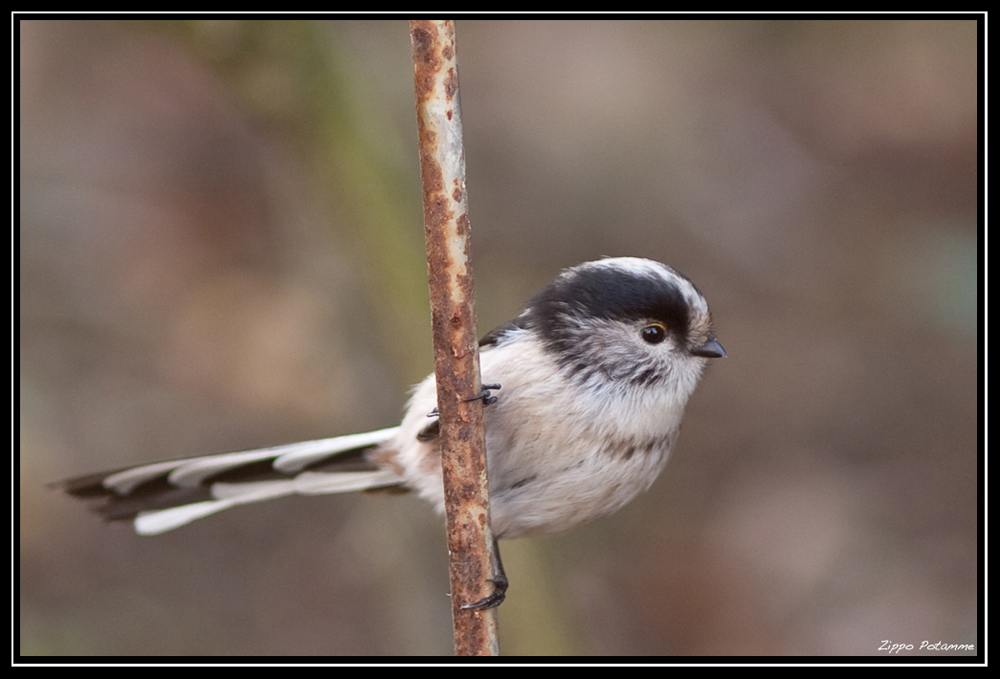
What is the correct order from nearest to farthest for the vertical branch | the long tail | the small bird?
the vertical branch → the small bird → the long tail

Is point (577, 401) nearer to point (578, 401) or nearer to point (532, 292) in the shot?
point (578, 401)

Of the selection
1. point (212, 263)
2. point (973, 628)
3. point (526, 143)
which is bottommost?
point (973, 628)

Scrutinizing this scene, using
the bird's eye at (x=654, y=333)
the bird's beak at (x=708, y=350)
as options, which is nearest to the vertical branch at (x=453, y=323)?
the bird's eye at (x=654, y=333)

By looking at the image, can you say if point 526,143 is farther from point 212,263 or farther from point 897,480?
point 897,480

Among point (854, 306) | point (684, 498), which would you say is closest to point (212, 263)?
point (684, 498)

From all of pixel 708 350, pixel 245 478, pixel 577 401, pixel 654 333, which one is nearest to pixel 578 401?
pixel 577 401

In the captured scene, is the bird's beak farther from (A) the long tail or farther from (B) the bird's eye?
(A) the long tail

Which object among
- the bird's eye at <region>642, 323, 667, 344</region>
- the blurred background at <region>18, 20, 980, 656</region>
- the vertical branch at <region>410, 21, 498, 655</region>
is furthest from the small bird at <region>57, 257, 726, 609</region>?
the blurred background at <region>18, 20, 980, 656</region>
